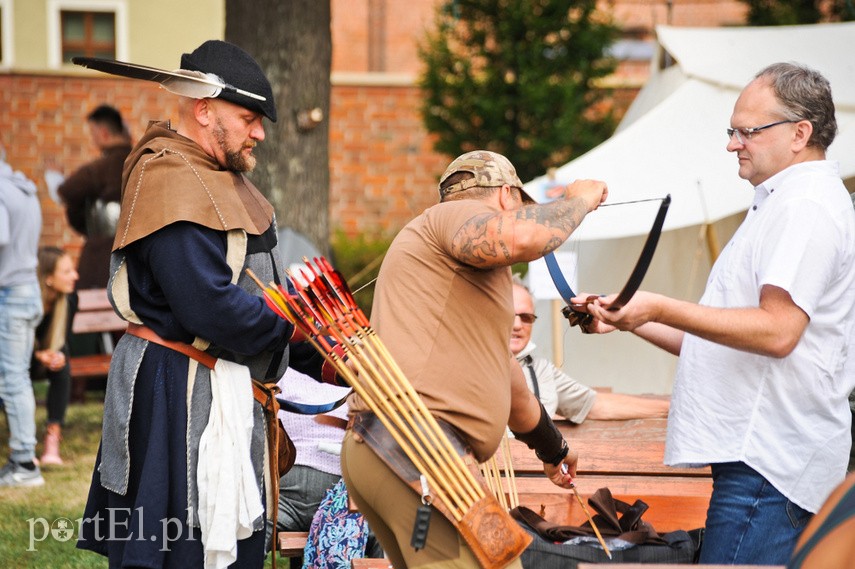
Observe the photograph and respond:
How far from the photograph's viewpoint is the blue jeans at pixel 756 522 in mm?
2717

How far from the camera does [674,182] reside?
6613 millimetres

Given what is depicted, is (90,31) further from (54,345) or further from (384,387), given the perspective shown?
(384,387)

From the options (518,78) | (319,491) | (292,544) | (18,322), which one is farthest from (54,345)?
(518,78)

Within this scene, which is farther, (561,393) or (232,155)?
(561,393)

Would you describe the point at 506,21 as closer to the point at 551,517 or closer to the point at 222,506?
the point at 551,517

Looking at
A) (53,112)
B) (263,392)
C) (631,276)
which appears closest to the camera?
(631,276)

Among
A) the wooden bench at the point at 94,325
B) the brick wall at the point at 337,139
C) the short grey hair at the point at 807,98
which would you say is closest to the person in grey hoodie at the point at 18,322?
the wooden bench at the point at 94,325

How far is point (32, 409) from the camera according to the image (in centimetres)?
632

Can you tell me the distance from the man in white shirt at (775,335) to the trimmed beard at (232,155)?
1192mm

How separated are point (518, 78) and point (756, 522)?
911 centimetres

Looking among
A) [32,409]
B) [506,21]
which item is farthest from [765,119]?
[506,21]

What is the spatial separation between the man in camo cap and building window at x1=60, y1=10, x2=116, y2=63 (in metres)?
12.0

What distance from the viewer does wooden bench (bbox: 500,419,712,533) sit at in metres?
3.82

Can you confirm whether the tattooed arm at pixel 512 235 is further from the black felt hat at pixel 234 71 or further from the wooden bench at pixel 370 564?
the wooden bench at pixel 370 564
